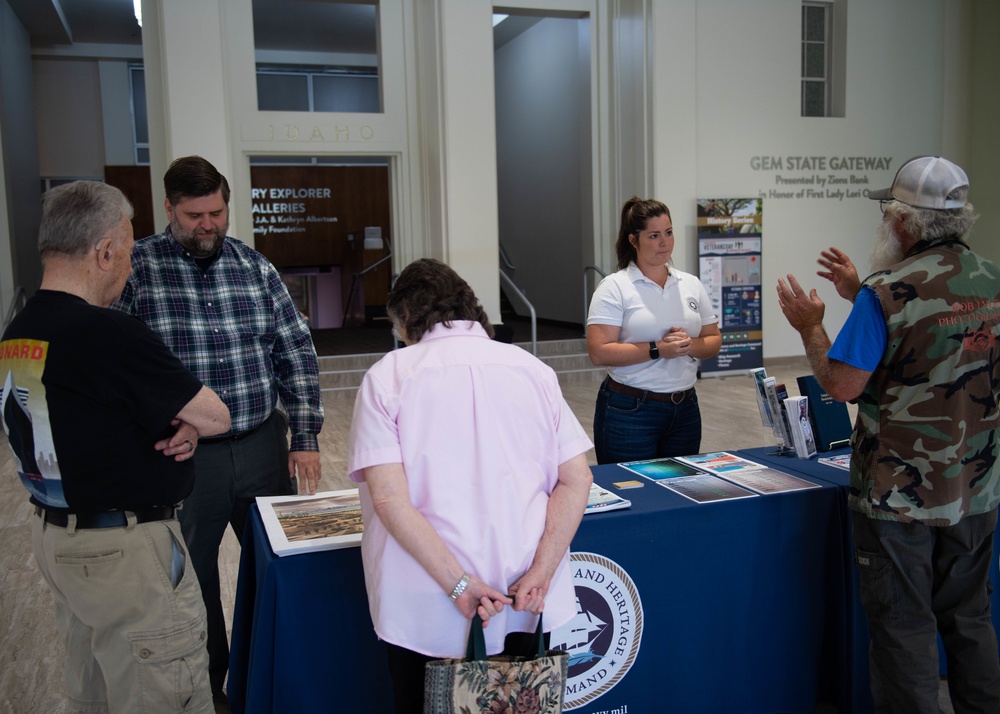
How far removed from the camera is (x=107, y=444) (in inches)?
63.9

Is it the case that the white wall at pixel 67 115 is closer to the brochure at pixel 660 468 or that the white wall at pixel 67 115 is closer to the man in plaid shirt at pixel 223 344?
the man in plaid shirt at pixel 223 344

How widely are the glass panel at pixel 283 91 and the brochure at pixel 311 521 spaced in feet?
43.2

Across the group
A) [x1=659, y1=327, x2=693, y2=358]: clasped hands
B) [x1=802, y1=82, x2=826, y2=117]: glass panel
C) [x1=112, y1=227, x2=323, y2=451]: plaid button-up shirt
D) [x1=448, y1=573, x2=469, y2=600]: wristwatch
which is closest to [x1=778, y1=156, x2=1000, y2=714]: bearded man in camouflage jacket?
[x1=659, y1=327, x2=693, y2=358]: clasped hands

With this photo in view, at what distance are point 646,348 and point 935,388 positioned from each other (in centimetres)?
106

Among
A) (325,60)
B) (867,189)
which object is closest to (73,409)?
(867,189)

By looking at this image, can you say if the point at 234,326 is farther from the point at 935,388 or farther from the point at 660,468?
the point at 935,388

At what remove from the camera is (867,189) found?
9.93 m

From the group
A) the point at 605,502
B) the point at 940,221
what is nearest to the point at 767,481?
the point at 605,502

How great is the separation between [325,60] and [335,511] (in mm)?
13463

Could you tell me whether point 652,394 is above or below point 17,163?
below

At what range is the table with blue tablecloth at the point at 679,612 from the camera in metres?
1.95

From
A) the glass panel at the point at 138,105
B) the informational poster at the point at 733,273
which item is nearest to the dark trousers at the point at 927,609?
the informational poster at the point at 733,273

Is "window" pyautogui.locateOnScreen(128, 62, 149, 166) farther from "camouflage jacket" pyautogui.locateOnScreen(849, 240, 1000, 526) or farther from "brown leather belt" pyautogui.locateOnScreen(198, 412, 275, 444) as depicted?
"camouflage jacket" pyautogui.locateOnScreen(849, 240, 1000, 526)

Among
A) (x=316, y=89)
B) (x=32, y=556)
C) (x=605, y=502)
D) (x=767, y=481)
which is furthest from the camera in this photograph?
(x=316, y=89)
